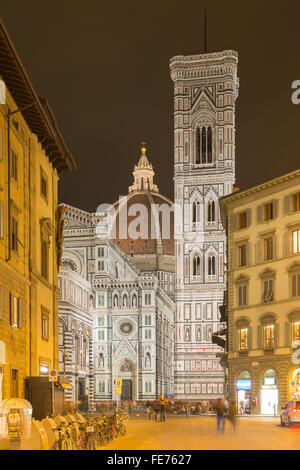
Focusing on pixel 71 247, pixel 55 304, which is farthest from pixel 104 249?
pixel 55 304

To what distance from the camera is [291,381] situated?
172 ft

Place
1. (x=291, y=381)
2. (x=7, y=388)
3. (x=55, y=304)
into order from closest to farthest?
(x=7, y=388), (x=55, y=304), (x=291, y=381)

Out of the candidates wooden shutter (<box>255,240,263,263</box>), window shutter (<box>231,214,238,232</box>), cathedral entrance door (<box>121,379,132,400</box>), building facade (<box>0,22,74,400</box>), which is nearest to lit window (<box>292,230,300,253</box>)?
wooden shutter (<box>255,240,263,263</box>)

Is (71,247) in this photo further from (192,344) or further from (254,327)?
(254,327)

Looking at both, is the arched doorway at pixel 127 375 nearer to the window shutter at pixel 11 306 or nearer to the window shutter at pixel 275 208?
the window shutter at pixel 275 208

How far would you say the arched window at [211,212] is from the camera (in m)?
110

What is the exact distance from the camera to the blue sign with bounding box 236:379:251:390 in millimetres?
56203

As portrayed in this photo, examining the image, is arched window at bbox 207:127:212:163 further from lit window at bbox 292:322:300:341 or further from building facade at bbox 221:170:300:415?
lit window at bbox 292:322:300:341

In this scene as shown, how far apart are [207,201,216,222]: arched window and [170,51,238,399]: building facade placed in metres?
0.14

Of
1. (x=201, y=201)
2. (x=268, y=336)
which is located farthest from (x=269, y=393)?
(x=201, y=201)

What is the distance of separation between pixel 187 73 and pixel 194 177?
1488cm

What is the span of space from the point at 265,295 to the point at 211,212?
184 feet

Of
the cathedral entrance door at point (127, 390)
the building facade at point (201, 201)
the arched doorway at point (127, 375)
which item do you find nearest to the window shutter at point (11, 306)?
the building facade at point (201, 201)

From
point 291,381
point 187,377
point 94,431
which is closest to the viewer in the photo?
point 94,431
